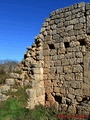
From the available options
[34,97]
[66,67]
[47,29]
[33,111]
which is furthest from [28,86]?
[47,29]

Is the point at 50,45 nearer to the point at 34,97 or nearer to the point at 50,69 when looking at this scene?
the point at 50,69

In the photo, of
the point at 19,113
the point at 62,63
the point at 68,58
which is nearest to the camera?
the point at 19,113

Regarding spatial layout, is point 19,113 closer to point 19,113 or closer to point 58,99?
point 19,113

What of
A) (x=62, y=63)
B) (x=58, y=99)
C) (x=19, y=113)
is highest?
(x=62, y=63)

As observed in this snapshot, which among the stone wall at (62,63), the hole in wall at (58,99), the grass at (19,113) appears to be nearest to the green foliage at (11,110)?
the grass at (19,113)

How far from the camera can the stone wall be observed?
6.76 m

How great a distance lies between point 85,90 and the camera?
21.6 ft

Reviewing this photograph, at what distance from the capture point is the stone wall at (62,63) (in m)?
6.76

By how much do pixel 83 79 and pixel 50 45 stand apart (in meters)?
2.25

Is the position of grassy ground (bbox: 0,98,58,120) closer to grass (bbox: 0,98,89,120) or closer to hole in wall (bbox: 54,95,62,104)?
grass (bbox: 0,98,89,120)

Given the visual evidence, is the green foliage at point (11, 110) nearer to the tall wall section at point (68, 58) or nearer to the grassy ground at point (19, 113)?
the grassy ground at point (19, 113)

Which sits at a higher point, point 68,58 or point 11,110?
point 68,58

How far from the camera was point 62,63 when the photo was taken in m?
7.37

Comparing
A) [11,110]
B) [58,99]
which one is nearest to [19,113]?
[11,110]
